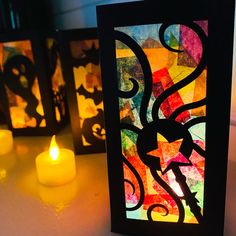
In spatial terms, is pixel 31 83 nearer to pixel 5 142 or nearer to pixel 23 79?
pixel 23 79

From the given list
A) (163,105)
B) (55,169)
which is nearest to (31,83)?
(55,169)

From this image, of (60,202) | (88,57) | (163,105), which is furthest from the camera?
(88,57)

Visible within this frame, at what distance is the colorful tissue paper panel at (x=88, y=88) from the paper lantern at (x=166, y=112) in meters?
0.24

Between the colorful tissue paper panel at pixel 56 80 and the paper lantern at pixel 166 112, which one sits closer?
the paper lantern at pixel 166 112

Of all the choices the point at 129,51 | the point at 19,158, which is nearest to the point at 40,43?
the point at 19,158

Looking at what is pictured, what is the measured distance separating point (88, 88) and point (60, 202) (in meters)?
0.23

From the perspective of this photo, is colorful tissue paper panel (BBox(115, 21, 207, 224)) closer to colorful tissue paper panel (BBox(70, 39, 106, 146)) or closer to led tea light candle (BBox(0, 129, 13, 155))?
colorful tissue paper panel (BBox(70, 39, 106, 146))

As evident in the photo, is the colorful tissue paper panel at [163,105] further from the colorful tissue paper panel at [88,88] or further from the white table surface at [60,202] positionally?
the colorful tissue paper panel at [88,88]

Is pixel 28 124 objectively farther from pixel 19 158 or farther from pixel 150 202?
pixel 150 202

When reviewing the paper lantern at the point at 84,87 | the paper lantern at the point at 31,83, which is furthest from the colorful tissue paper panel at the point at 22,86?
the paper lantern at the point at 84,87

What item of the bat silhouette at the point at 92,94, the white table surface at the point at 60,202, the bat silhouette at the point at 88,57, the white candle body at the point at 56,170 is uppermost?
the bat silhouette at the point at 88,57

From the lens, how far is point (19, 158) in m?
0.60

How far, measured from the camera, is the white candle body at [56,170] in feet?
1.59

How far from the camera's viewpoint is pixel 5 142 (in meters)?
0.63
